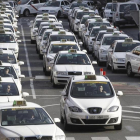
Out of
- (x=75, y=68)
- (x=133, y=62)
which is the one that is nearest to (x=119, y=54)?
(x=133, y=62)

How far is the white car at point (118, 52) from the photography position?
112ft

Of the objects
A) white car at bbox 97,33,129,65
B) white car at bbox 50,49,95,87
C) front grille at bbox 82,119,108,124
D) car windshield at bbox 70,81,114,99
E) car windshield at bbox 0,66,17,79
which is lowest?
white car at bbox 97,33,129,65

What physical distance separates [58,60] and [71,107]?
10.6 metres

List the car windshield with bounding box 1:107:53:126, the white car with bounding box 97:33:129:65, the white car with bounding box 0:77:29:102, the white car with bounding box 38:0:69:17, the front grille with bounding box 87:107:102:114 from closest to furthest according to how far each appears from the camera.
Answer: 1. the car windshield with bounding box 1:107:53:126
2. the front grille with bounding box 87:107:102:114
3. the white car with bounding box 0:77:29:102
4. the white car with bounding box 97:33:129:65
5. the white car with bounding box 38:0:69:17

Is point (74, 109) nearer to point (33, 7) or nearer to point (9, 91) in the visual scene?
point (9, 91)

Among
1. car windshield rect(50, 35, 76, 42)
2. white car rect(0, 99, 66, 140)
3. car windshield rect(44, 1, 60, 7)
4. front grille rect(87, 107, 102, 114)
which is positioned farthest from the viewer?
car windshield rect(44, 1, 60, 7)

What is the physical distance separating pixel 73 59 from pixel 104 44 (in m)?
8.43

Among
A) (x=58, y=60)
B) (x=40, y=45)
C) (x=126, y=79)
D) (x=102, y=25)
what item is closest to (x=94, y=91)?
(x=58, y=60)

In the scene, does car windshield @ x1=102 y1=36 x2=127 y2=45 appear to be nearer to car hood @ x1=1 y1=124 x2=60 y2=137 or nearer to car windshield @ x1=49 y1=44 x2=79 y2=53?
car windshield @ x1=49 y1=44 x2=79 y2=53

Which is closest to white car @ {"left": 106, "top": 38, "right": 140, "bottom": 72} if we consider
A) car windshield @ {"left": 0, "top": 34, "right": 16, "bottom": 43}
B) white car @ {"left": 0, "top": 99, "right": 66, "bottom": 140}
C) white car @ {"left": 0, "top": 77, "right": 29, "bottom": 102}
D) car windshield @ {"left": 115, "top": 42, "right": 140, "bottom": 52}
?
car windshield @ {"left": 115, "top": 42, "right": 140, "bottom": 52}

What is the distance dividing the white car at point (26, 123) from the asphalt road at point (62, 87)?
223 cm

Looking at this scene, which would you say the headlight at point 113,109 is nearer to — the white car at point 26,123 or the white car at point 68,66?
the white car at point 26,123

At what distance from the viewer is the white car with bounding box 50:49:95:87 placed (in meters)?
28.8

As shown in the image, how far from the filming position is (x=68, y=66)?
1156 inches
